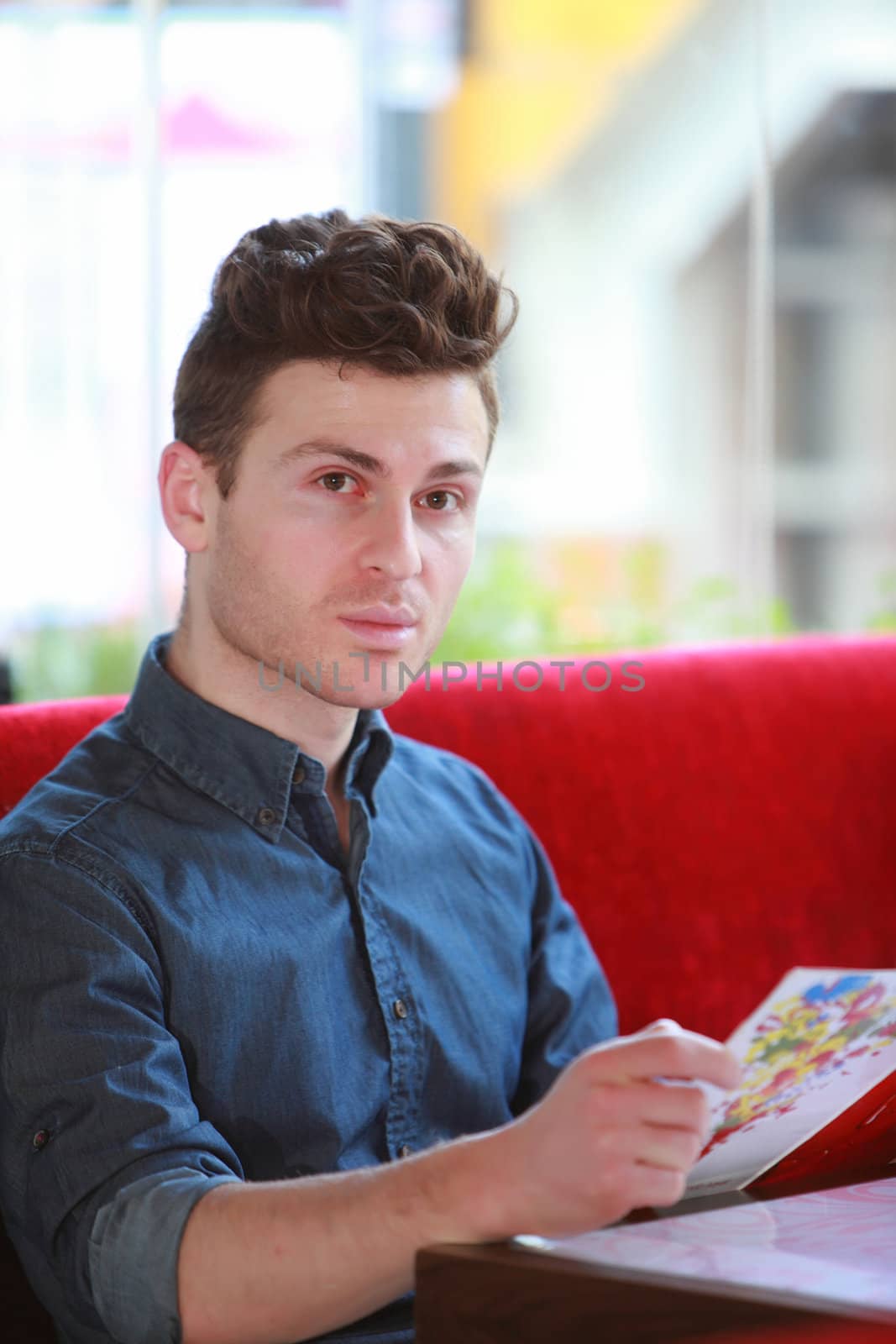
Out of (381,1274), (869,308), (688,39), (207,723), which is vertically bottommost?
(381,1274)

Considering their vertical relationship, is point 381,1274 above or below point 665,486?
below

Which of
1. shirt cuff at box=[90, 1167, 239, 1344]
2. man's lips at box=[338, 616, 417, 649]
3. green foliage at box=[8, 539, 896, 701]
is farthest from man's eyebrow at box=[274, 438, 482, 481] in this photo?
green foliage at box=[8, 539, 896, 701]

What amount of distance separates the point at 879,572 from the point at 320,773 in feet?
8.82

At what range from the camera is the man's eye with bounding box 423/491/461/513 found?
1.28m

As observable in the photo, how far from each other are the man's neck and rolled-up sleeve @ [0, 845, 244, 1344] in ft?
0.69

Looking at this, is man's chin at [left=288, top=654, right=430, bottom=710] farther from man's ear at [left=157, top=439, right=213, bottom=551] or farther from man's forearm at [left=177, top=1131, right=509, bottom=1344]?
man's forearm at [left=177, top=1131, right=509, bottom=1344]

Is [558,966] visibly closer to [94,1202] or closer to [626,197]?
[94,1202]

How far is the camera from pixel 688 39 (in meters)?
3.41

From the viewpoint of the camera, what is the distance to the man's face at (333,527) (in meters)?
1.20

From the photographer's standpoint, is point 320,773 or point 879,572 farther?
point 879,572

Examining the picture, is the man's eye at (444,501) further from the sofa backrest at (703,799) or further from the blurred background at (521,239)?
the blurred background at (521,239)

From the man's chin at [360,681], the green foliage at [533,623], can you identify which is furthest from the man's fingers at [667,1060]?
the green foliage at [533,623]

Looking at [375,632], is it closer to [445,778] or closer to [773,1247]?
[445,778]

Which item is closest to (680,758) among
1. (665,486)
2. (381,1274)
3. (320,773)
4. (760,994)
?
(760,994)
